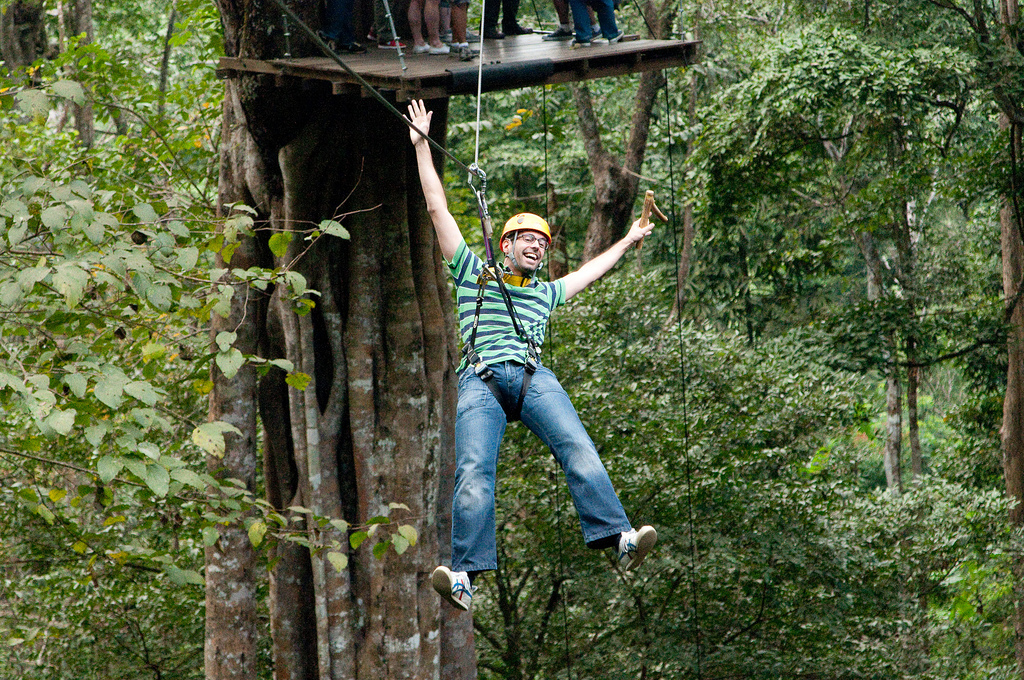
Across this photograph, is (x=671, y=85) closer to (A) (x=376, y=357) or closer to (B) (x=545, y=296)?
(A) (x=376, y=357)

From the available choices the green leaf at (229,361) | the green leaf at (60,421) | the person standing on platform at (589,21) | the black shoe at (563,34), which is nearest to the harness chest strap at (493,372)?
the green leaf at (229,361)

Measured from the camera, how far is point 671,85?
14.6 meters

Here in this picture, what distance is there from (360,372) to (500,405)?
105 inches

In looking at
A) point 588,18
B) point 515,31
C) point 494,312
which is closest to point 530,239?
point 494,312

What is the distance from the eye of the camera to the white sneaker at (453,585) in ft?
13.2

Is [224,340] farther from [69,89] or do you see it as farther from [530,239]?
[530,239]

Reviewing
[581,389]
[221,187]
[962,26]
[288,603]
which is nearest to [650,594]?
[581,389]

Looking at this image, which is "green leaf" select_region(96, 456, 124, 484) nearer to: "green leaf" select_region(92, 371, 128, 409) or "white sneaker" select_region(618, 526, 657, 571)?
"green leaf" select_region(92, 371, 128, 409)

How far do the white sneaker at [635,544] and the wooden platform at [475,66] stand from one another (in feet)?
7.47

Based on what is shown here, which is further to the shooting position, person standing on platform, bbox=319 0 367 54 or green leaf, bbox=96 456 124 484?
person standing on platform, bbox=319 0 367 54

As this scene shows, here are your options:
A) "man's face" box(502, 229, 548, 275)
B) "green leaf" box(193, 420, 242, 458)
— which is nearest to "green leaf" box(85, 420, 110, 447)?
"green leaf" box(193, 420, 242, 458)

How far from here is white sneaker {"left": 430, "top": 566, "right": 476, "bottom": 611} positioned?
402 cm

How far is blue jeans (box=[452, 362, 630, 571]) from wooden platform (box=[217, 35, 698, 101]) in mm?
1581

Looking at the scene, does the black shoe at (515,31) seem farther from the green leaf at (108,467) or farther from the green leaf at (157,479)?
the green leaf at (108,467)
